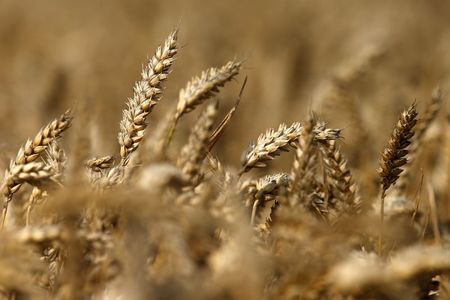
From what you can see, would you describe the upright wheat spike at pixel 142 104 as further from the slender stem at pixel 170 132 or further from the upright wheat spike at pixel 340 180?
the upright wheat spike at pixel 340 180

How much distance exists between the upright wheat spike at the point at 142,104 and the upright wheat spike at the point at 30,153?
0.43 ft

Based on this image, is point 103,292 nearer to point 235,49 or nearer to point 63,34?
point 235,49

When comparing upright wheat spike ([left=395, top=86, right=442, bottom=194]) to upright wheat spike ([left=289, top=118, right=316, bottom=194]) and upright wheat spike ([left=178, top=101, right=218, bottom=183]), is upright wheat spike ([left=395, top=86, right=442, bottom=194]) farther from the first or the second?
upright wheat spike ([left=178, top=101, right=218, bottom=183])

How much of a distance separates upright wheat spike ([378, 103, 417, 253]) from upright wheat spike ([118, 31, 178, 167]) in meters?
0.54

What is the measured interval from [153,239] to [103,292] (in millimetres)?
139

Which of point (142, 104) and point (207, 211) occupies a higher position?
point (142, 104)

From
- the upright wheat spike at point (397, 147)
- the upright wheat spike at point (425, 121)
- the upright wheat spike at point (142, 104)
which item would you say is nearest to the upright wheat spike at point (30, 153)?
the upright wheat spike at point (142, 104)

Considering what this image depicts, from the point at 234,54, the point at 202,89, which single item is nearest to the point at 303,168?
the point at 202,89

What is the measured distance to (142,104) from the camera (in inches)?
75.2

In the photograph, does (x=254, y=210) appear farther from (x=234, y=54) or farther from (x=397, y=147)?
(x=234, y=54)

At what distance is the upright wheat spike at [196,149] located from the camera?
5.34 feet

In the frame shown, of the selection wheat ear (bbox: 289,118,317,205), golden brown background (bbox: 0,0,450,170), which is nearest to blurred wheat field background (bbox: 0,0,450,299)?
wheat ear (bbox: 289,118,317,205)

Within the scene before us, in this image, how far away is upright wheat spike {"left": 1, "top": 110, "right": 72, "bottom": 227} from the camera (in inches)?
69.0

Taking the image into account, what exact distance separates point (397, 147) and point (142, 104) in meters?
0.60
